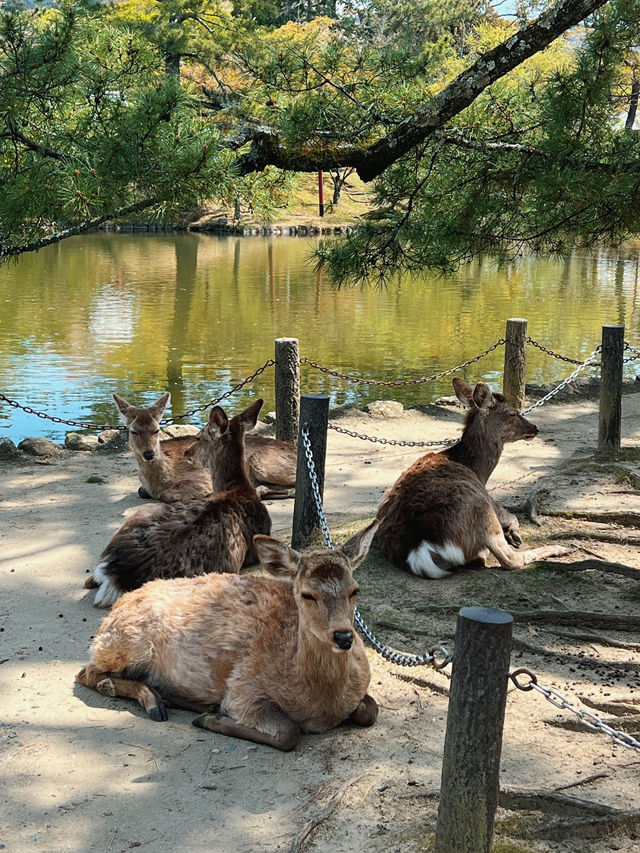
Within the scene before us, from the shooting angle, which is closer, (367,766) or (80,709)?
(367,766)

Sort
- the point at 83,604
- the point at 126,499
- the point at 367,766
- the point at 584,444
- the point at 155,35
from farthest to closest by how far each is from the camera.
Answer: the point at 155,35, the point at 584,444, the point at 126,499, the point at 83,604, the point at 367,766

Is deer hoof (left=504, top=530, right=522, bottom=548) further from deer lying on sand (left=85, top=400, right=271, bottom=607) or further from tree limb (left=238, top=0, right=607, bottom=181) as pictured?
tree limb (left=238, top=0, right=607, bottom=181)

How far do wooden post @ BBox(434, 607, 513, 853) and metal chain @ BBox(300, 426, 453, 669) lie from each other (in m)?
0.51

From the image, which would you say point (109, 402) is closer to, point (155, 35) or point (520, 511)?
point (520, 511)

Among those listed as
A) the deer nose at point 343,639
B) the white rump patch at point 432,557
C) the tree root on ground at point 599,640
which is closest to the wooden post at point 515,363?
the white rump patch at point 432,557

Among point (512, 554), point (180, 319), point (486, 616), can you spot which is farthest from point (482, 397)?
point (180, 319)

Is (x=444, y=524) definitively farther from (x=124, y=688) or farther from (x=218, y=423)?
(x=124, y=688)

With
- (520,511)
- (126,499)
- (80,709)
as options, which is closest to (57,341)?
(126,499)

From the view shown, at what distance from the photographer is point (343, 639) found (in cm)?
370

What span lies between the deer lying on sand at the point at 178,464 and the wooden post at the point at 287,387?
83 cm

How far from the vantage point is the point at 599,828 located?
3229mm

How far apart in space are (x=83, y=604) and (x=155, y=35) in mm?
31432

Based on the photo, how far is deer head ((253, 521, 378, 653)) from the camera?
3.81 m

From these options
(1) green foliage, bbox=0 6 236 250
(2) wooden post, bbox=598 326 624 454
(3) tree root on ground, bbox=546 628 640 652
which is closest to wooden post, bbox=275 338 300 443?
(2) wooden post, bbox=598 326 624 454
